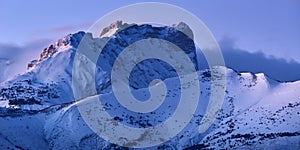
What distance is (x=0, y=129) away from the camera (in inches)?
7308

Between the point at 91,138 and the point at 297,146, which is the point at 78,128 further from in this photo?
the point at 297,146

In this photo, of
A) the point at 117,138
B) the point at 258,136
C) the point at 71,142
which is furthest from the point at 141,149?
the point at 258,136

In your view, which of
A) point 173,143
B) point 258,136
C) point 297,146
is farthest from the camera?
point 173,143

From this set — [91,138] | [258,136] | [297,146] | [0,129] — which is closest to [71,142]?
[91,138]

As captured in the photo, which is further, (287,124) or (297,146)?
(287,124)

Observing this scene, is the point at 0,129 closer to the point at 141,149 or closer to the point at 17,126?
the point at 17,126

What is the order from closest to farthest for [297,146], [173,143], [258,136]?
[297,146] < [258,136] < [173,143]

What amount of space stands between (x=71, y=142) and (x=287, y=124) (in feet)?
223

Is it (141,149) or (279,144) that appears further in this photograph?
(141,149)

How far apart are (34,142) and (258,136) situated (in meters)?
70.2

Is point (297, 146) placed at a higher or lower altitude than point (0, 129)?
lower

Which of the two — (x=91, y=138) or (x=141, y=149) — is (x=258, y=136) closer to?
(x=141, y=149)

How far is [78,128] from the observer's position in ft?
655

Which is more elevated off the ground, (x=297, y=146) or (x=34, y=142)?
(x=34, y=142)
